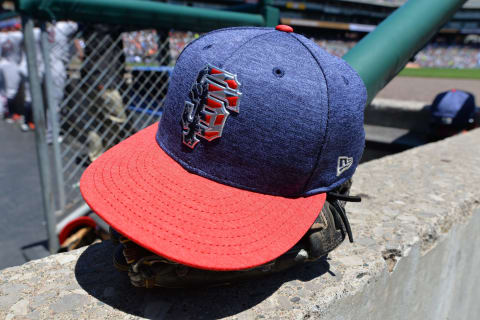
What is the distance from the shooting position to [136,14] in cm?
204

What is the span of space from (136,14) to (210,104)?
55.7 inches

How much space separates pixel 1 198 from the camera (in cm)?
340

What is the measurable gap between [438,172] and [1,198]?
331cm

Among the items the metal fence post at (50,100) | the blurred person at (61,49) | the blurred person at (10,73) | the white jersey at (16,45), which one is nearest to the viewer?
the metal fence post at (50,100)

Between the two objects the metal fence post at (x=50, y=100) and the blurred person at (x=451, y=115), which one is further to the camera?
the blurred person at (x=451, y=115)

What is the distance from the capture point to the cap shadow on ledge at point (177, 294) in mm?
891

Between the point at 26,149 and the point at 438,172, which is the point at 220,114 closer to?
the point at 438,172

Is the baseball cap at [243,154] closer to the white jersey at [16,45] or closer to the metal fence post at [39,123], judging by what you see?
the metal fence post at [39,123]

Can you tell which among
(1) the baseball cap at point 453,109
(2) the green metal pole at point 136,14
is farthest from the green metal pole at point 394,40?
(1) the baseball cap at point 453,109

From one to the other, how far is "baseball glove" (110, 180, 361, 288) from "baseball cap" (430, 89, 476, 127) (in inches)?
124

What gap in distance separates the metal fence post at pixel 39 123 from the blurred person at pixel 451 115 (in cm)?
333

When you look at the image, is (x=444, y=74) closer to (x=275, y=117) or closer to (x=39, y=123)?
(x=39, y=123)

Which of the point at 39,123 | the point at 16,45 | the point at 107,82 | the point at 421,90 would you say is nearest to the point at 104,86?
the point at 107,82

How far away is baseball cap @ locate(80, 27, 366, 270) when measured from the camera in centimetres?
80
